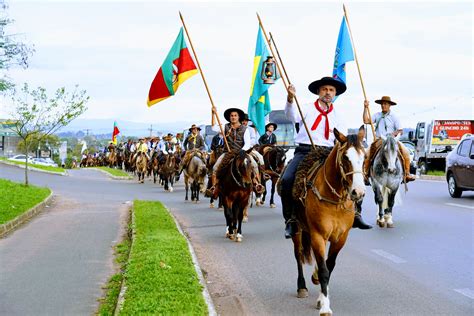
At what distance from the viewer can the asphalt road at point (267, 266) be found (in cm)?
744

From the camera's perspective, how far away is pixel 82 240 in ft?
41.2

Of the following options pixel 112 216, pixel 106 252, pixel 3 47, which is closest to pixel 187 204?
pixel 112 216

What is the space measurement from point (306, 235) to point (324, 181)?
3.79 ft

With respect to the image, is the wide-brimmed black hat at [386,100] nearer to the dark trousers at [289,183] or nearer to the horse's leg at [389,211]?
the horse's leg at [389,211]

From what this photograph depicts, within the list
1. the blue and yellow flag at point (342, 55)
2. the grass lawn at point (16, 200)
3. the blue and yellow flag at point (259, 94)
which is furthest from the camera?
the grass lawn at point (16, 200)

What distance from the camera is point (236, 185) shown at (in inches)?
487

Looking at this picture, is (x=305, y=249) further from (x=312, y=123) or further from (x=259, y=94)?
(x=259, y=94)

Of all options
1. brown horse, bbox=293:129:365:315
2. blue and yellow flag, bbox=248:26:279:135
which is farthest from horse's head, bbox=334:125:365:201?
blue and yellow flag, bbox=248:26:279:135

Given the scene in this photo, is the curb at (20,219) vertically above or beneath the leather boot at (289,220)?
beneath

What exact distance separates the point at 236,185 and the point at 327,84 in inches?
182

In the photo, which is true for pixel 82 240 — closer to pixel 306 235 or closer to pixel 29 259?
pixel 29 259

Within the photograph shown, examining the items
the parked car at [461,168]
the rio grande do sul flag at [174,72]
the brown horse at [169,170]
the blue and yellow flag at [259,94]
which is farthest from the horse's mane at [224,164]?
the brown horse at [169,170]

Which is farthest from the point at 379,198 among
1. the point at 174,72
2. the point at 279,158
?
the point at 279,158

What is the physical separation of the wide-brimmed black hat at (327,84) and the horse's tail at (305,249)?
174cm
